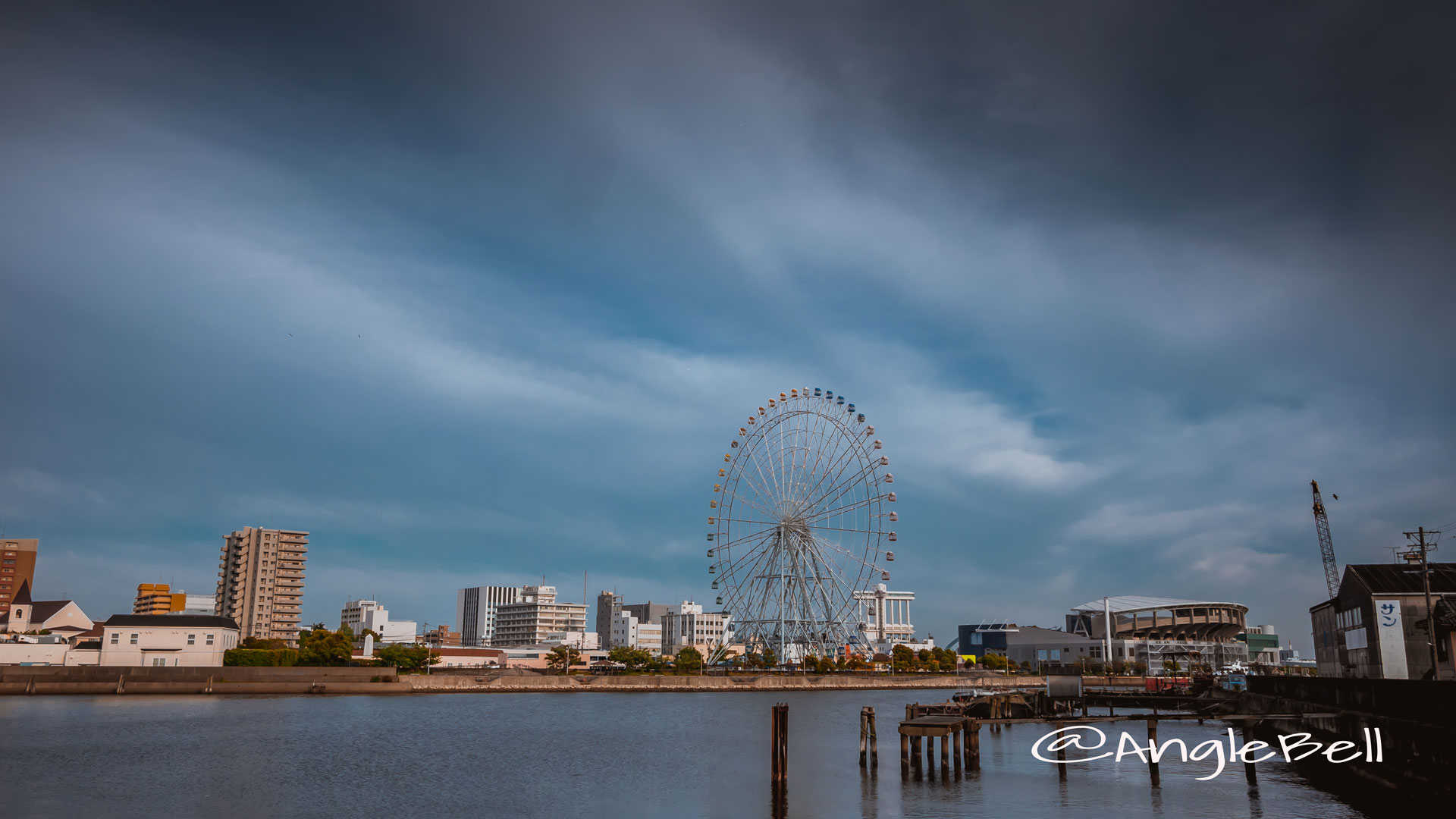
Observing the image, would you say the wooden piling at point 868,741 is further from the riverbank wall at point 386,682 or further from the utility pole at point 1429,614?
the riverbank wall at point 386,682

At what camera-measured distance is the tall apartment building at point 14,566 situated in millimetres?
166850

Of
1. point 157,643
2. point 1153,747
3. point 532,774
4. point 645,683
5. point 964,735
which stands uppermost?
point 157,643

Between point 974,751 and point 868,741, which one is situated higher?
point 868,741

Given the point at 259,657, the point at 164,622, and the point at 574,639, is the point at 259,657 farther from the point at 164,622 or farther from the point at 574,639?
the point at 574,639

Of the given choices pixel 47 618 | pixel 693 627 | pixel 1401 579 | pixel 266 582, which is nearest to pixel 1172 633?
pixel 693 627

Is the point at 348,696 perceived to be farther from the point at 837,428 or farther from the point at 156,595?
the point at 156,595

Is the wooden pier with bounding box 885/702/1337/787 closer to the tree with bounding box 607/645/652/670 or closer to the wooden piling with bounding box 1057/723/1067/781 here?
the wooden piling with bounding box 1057/723/1067/781

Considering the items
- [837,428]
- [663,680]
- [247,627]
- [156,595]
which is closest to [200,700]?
[663,680]

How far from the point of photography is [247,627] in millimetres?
153125

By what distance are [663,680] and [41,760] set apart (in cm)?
6938

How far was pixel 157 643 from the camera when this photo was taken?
80250 millimetres

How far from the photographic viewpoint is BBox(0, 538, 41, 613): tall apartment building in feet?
547

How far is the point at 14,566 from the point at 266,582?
52.6 metres

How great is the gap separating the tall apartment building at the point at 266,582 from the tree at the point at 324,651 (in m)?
70.7
